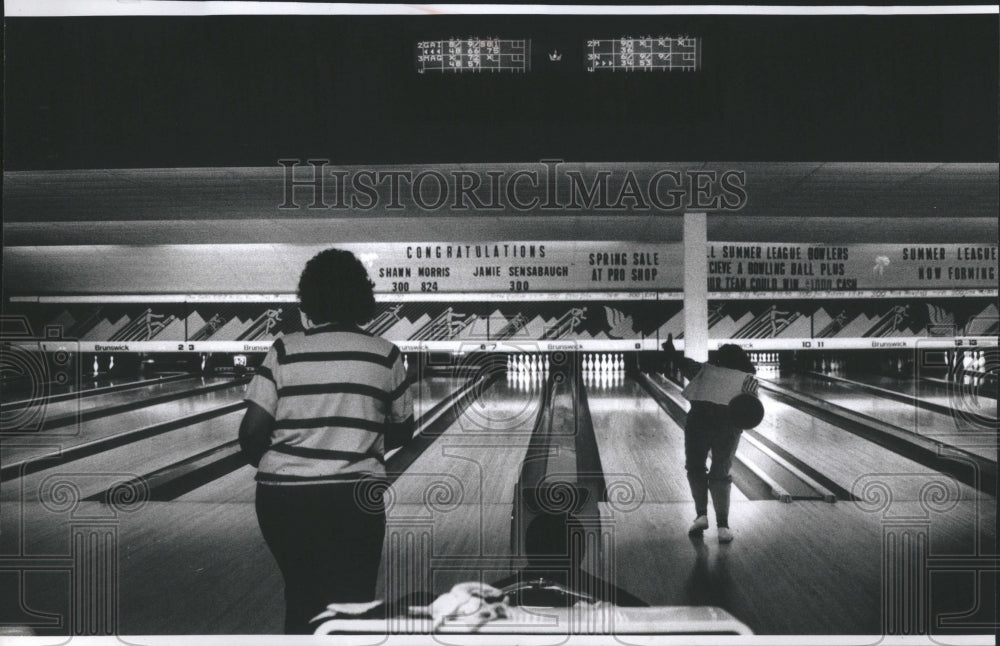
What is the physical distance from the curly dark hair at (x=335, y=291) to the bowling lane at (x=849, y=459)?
4156mm

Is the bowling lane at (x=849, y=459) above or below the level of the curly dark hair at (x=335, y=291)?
below

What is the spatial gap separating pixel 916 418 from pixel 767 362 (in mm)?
5578

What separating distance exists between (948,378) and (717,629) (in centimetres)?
1212

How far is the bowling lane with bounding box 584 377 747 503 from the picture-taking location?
574 cm

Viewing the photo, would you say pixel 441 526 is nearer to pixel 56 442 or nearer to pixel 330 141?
pixel 330 141

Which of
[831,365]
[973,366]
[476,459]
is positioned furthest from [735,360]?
[973,366]

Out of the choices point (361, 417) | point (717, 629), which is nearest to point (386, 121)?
point (361, 417)

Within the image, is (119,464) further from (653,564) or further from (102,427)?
(653,564)

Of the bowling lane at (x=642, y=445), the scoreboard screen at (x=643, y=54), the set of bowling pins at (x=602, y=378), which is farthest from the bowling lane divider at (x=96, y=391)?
the scoreboard screen at (x=643, y=54)

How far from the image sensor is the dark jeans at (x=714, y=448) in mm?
4422

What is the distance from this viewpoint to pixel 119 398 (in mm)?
11039

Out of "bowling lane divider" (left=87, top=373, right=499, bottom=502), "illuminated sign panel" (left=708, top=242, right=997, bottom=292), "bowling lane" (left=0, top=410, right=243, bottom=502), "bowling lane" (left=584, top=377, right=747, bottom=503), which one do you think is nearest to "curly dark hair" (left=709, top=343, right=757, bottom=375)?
"bowling lane" (left=584, top=377, right=747, bottom=503)

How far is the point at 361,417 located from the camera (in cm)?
226

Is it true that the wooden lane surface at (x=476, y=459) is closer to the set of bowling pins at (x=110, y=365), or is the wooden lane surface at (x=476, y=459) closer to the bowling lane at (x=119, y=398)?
the bowling lane at (x=119, y=398)
